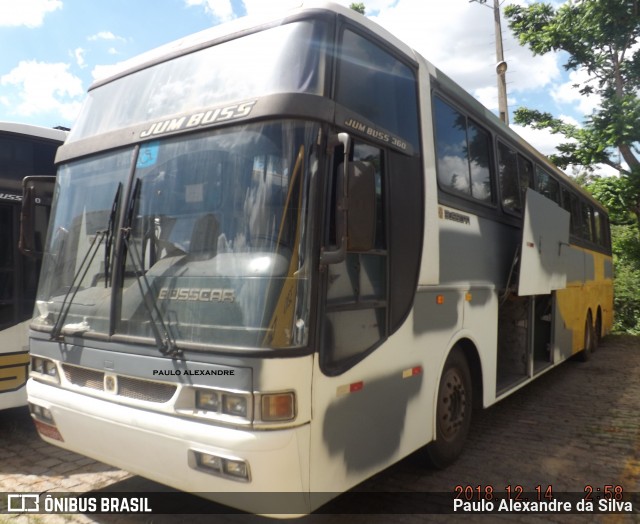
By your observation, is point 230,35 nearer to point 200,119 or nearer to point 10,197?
point 200,119

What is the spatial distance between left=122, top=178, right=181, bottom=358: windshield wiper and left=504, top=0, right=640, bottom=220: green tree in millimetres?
13835

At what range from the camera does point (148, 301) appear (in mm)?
3148

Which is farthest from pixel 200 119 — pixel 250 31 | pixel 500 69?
pixel 500 69

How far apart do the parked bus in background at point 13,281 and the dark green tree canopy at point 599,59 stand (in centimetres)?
1359

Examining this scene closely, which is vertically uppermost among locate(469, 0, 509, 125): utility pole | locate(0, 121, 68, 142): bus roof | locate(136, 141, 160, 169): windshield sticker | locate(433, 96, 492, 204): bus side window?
locate(469, 0, 509, 125): utility pole

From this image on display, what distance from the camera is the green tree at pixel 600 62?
45.8 ft

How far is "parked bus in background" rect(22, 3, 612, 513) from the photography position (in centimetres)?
282

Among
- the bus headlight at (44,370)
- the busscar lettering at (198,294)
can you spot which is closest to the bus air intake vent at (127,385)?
the bus headlight at (44,370)

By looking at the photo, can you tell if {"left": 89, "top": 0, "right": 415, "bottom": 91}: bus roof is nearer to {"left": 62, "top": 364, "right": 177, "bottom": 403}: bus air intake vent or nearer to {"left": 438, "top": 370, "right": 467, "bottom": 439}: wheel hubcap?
{"left": 62, "top": 364, "right": 177, "bottom": 403}: bus air intake vent

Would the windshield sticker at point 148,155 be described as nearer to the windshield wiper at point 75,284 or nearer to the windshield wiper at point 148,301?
the windshield wiper at point 148,301

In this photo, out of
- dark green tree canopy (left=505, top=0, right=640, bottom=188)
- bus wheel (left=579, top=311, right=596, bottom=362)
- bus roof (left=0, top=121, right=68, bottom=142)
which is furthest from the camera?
dark green tree canopy (left=505, top=0, right=640, bottom=188)

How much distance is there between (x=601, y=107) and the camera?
1466cm

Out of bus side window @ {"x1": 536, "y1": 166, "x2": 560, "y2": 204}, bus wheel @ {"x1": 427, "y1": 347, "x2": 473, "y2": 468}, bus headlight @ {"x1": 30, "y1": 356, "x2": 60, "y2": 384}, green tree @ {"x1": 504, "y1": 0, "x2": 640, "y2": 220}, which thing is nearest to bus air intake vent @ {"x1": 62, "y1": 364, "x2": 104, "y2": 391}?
bus headlight @ {"x1": 30, "y1": 356, "x2": 60, "y2": 384}

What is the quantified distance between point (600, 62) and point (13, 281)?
53.8 ft
